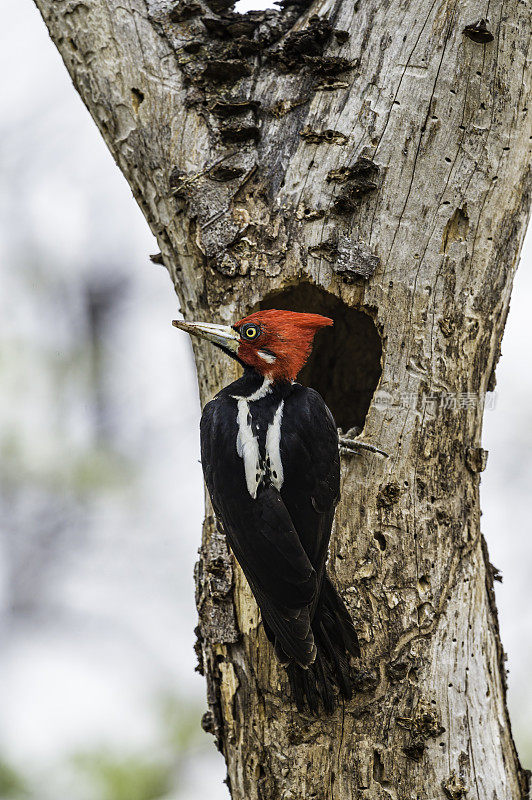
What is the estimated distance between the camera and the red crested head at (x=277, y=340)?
2680mm

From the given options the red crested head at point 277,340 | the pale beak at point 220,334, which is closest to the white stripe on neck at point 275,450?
the red crested head at point 277,340

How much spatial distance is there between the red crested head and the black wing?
36 centimetres

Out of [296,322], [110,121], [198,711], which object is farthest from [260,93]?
[198,711]

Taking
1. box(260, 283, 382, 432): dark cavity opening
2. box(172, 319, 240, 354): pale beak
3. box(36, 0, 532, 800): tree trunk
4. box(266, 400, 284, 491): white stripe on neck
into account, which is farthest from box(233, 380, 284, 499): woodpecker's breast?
box(260, 283, 382, 432): dark cavity opening

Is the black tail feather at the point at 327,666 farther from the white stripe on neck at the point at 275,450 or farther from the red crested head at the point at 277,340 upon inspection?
the red crested head at the point at 277,340

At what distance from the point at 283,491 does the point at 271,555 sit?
22cm

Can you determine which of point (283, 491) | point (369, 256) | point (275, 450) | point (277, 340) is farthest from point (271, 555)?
point (369, 256)

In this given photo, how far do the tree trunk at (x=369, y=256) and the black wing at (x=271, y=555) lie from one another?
0.97 ft

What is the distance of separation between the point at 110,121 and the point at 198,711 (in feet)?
14.8

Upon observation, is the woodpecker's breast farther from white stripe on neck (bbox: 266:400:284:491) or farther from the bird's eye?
the bird's eye

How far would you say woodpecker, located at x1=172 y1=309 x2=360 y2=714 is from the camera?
95.0 inches

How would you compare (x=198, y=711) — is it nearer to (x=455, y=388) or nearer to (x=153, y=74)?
(x=455, y=388)

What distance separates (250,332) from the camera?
2.70 metres

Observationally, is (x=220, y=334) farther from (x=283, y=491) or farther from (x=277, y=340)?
Answer: (x=283, y=491)
